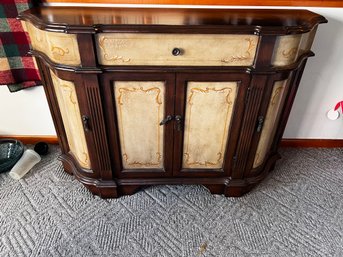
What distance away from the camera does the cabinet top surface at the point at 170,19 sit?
2.68 feet

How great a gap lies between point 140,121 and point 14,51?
65cm

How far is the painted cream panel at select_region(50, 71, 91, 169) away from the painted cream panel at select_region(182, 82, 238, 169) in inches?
16.3

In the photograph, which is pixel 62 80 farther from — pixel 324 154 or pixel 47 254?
pixel 324 154

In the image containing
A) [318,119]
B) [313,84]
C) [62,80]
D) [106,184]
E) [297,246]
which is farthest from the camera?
[318,119]

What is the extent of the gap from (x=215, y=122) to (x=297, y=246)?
0.59 m

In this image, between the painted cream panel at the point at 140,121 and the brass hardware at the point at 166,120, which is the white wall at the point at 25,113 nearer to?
the painted cream panel at the point at 140,121

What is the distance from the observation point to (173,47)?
0.86 meters

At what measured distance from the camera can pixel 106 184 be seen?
3.90 ft

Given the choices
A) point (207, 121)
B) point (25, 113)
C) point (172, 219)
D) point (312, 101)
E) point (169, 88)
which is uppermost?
point (169, 88)

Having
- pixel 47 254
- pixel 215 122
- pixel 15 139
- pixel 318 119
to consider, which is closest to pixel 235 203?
pixel 215 122

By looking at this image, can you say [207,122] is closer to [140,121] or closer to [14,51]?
[140,121]

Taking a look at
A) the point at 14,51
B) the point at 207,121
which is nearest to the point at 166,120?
the point at 207,121

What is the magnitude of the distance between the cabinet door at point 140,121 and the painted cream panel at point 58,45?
0.12 meters

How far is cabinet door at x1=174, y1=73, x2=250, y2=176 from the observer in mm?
944
